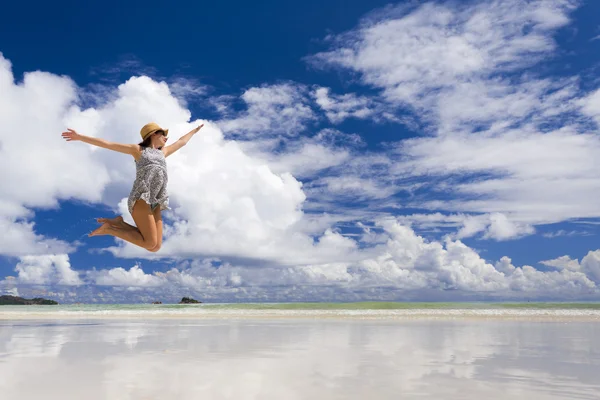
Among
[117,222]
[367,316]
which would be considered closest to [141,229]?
[117,222]

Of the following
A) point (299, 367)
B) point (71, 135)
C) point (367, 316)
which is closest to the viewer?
point (71, 135)

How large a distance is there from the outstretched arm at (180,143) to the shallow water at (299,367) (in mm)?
3757

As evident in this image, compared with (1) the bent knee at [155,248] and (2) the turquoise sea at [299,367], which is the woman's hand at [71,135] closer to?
(1) the bent knee at [155,248]

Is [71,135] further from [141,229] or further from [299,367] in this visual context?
[299,367]

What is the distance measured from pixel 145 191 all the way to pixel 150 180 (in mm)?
168

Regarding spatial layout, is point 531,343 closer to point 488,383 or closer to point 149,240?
point 488,383

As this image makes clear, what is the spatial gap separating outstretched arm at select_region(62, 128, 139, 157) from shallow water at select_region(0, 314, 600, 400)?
12.4ft

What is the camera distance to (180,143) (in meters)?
7.66

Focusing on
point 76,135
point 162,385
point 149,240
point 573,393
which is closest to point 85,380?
point 162,385

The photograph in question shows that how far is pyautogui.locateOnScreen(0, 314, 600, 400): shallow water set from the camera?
320 inches

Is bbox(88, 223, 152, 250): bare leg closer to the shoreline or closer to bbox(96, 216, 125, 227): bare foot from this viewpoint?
bbox(96, 216, 125, 227): bare foot

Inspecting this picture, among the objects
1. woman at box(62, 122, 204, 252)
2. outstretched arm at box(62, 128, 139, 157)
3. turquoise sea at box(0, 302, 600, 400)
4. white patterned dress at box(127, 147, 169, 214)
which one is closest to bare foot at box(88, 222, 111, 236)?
woman at box(62, 122, 204, 252)

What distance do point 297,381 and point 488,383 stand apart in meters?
3.38

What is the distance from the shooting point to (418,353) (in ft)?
41.2
